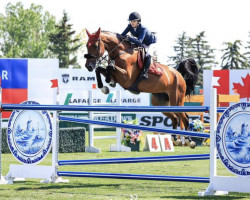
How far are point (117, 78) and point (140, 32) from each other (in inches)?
30.6

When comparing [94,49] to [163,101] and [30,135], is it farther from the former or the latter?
[163,101]

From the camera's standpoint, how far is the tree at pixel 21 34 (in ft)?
236

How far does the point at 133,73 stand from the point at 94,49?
35.0 inches

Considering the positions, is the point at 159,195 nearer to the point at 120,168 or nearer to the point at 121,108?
the point at 121,108

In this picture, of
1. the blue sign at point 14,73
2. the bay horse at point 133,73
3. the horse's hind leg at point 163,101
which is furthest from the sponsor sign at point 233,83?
the horse's hind leg at point 163,101

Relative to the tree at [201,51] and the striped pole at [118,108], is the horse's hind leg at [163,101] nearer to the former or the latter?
the striped pole at [118,108]

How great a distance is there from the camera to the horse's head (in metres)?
8.27

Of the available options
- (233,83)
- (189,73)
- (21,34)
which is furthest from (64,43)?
(189,73)

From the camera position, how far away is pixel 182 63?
35.6 ft

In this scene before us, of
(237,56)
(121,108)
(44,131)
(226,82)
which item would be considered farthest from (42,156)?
(237,56)

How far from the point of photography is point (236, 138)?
6121mm

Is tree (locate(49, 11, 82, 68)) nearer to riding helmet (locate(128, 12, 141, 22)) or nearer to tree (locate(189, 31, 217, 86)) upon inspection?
tree (locate(189, 31, 217, 86))

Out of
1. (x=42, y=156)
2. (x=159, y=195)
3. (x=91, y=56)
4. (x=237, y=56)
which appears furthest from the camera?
(x=237, y=56)

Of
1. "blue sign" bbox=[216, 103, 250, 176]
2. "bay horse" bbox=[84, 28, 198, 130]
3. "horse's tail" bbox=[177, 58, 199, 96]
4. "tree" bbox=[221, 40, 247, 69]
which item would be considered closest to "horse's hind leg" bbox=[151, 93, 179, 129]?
"bay horse" bbox=[84, 28, 198, 130]
